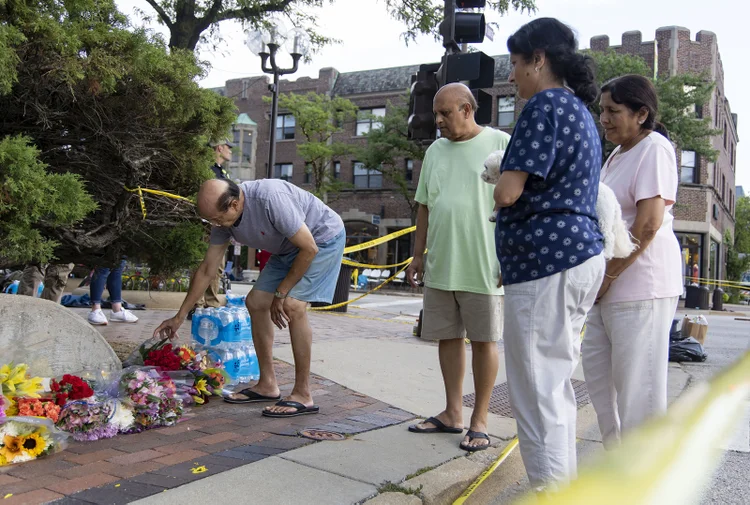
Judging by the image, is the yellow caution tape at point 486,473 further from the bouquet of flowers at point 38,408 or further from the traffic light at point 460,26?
the traffic light at point 460,26

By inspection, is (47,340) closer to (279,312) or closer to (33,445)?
(33,445)

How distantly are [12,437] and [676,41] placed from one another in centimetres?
3435

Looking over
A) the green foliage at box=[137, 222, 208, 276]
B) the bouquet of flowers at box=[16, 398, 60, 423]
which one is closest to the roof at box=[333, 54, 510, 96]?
the green foliage at box=[137, 222, 208, 276]

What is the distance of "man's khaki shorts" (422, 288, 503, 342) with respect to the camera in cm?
356

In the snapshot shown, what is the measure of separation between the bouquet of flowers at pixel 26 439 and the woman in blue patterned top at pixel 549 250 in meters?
2.15

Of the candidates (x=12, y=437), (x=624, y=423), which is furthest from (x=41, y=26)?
(x=624, y=423)

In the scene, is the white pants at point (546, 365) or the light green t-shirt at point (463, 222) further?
the light green t-shirt at point (463, 222)

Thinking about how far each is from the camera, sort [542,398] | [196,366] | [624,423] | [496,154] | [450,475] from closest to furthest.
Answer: [542,398]
[496,154]
[624,423]
[450,475]
[196,366]

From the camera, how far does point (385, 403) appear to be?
4457mm

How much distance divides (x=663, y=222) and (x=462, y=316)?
1221 millimetres

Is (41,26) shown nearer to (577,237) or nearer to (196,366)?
(196,366)

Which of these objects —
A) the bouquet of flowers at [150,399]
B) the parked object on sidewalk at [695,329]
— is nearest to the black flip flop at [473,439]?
the bouquet of flowers at [150,399]

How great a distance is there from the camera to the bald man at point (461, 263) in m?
3.59

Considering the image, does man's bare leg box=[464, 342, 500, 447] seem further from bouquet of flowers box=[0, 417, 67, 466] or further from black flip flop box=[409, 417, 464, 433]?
bouquet of flowers box=[0, 417, 67, 466]
